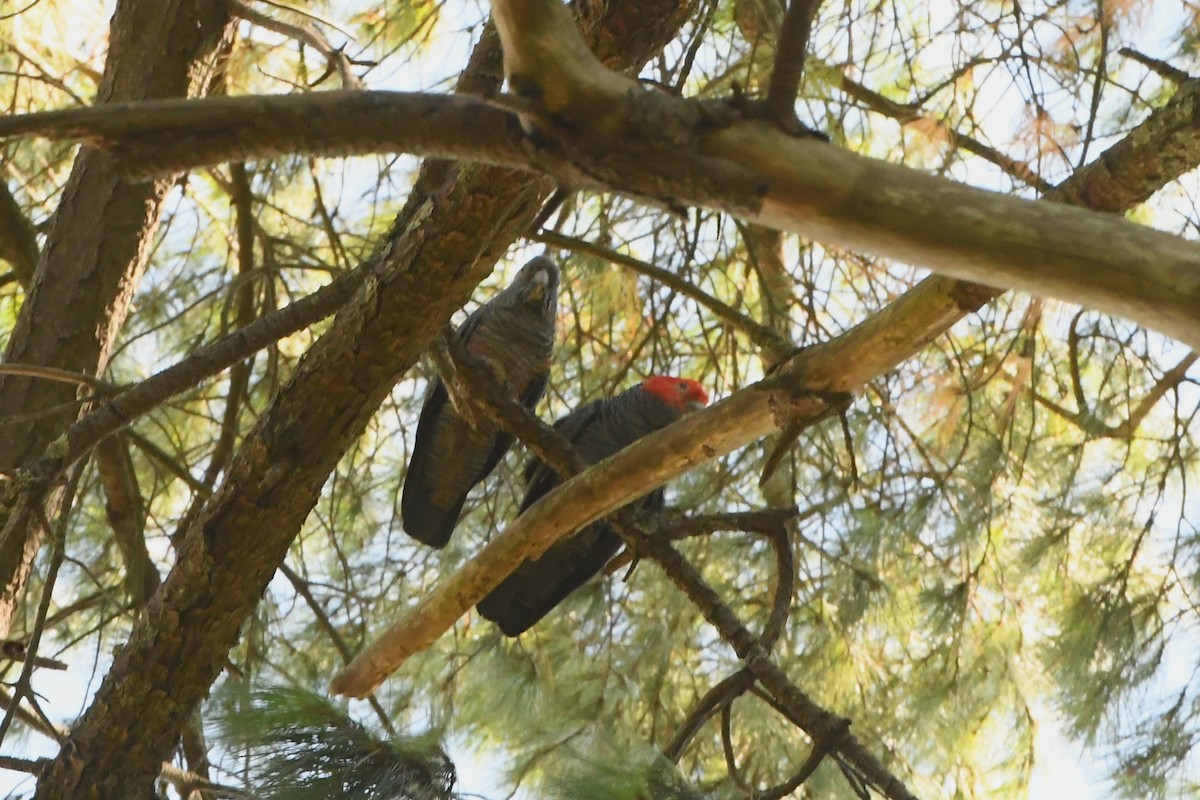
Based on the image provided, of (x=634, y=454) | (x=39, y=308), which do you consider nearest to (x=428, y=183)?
(x=634, y=454)

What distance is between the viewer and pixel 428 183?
2.02 m

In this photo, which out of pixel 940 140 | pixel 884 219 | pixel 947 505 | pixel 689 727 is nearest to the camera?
pixel 884 219

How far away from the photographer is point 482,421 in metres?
2.73

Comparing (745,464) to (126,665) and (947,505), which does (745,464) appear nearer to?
(947,505)

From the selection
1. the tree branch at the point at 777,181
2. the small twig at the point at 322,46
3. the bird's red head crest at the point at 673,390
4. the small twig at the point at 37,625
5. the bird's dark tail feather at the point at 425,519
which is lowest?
the tree branch at the point at 777,181

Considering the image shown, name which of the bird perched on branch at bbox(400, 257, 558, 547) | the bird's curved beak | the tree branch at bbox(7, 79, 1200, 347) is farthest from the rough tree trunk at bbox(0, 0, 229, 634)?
the tree branch at bbox(7, 79, 1200, 347)

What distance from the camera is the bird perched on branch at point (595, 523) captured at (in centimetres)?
282

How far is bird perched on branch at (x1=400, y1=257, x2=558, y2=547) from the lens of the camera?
3092 millimetres

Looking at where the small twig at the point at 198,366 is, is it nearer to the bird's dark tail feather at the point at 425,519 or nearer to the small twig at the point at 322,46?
the small twig at the point at 322,46

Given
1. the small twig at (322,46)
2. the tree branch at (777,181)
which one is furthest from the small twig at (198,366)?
the tree branch at (777,181)

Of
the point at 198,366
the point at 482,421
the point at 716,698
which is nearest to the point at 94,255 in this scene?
the point at 198,366

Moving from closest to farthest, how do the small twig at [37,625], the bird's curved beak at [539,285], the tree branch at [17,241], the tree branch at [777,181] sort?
the tree branch at [777,181] → the small twig at [37,625] → the tree branch at [17,241] → the bird's curved beak at [539,285]

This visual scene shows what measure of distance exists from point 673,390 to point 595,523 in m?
0.44

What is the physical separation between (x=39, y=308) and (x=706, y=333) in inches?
63.5
